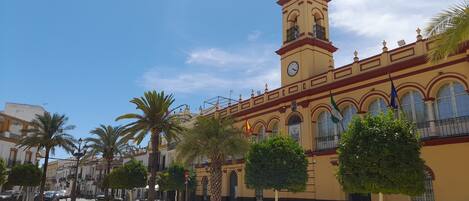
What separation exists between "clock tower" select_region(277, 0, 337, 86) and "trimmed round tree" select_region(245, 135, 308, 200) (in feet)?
26.2

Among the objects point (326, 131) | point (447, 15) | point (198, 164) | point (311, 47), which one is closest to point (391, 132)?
point (447, 15)

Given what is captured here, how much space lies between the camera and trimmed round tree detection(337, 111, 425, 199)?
51.6 ft

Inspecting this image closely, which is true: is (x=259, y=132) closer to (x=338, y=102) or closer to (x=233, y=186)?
(x=233, y=186)

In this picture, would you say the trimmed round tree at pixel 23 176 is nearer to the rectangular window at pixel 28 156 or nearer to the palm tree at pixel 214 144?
the palm tree at pixel 214 144

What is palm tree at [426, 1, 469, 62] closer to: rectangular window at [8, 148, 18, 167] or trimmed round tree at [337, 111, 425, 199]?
trimmed round tree at [337, 111, 425, 199]

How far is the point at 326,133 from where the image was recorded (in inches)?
1110

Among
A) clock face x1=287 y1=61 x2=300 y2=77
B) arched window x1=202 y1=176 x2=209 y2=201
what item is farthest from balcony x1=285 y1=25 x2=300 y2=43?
arched window x1=202 y1=176 x2=209 y2=201

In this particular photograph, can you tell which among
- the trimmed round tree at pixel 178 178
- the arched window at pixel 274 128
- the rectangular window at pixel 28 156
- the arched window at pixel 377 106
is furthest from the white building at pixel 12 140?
the arched window at pixel 377 106

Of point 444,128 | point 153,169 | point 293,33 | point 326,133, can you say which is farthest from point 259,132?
point 444,128

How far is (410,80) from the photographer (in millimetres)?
22969

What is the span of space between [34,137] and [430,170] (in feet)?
118

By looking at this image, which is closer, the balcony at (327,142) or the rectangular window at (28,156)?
the balcony at (327,142)

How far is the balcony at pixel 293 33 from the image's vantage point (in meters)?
32.6

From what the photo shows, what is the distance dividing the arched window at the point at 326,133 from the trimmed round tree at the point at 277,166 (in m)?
3.47
